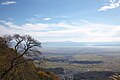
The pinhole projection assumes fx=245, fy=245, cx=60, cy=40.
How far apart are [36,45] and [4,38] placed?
4.44 m

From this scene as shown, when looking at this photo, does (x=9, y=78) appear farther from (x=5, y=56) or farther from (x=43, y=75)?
(x=43, y=75)

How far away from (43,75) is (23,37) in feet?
101

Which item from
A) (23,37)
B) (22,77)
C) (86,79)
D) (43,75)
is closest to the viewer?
(23,37)

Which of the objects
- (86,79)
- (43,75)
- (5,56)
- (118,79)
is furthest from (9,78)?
(86,79)

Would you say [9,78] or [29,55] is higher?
[29,55]

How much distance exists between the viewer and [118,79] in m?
30.0

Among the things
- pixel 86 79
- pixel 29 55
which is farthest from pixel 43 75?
pixel 86 79

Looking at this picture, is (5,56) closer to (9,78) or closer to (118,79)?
(9,78)

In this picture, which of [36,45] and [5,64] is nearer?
[36,45]

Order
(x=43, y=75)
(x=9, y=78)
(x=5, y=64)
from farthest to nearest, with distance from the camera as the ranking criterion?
1. (x=43, y=75)
2. (x=9, y=78)
3. (x=5, y=64)

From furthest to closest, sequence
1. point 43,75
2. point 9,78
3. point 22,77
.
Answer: point 43,75 < point 22,77 < point 9,78

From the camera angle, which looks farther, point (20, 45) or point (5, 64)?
point (5, 64)

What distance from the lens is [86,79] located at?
112 metres

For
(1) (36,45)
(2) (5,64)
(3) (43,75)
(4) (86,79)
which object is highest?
(1) (36,45)
